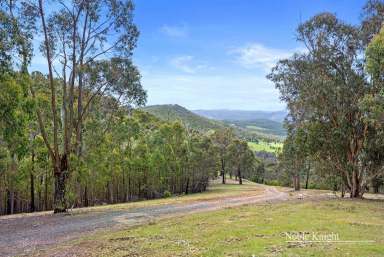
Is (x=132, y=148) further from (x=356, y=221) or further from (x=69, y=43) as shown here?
(x=356, y=221)

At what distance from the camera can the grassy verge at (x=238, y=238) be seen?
34.4 ft

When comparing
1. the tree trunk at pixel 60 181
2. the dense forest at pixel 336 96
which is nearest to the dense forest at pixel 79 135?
the tree trunk at pixel 60 181

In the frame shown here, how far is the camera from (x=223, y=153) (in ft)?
315

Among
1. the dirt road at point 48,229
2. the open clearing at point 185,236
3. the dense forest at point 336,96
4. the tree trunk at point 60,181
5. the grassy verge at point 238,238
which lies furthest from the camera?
the dense forest at point 336,96

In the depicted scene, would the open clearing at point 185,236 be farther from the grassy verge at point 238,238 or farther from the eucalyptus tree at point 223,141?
the eucalyptus tree at point 223,141

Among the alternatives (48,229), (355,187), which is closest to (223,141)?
(355,187)

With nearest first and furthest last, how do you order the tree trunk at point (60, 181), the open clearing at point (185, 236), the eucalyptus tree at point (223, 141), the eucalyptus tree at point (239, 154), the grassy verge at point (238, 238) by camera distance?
1. the grassy verge at point (238, 238)
2. the open clearing at point (185, 236)
3. the tree trunk at point (60, 181)
4. the eucalyptus tree at point (239, 154)
5. the eucalyptus tree at point (223, 141)

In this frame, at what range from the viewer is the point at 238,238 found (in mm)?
12375

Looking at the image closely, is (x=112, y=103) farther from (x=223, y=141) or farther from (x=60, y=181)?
(x=223, y=141)

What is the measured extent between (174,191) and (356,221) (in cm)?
6063

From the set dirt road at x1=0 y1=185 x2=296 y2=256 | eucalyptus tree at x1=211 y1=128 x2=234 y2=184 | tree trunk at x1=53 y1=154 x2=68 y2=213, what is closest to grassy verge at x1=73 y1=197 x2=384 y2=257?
dirt road at x1=0 y1=185 x2=296 y2=256

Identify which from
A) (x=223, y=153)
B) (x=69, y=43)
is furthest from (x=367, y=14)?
(x=223, y=153)

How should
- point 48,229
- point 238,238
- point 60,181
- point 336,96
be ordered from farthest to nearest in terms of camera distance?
point 336,96, point 60,181, point 48,229, point 238,238

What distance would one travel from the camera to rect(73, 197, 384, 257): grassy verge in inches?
413
